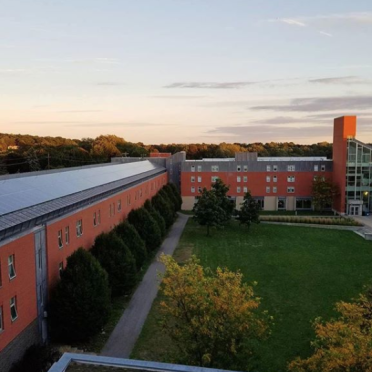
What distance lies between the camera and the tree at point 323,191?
6009 centimetres

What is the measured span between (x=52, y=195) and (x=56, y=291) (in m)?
6.02

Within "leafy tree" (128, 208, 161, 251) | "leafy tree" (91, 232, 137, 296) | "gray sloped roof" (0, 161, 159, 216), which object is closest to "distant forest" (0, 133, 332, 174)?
"leafy tree" (128, 208, 161, 251)

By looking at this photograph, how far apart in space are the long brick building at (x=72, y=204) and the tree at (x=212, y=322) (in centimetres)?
693

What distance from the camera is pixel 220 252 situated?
4000cm

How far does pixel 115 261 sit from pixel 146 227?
10557mm

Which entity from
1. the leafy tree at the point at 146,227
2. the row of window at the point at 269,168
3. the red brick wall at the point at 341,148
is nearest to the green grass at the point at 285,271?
the leafy tree at the point at 146,227

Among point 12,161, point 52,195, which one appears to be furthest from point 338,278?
point 12,161

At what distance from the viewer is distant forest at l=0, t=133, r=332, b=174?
319 feet

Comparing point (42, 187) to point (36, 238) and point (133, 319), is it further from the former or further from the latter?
point (133, 319)

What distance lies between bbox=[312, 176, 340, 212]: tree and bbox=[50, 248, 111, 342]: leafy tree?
46261mm

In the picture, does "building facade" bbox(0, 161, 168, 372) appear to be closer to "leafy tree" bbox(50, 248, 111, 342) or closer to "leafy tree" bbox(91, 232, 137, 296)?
"leafy tree" bbox(50, 248, 111, 342)

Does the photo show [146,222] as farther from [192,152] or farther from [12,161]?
[192,152]

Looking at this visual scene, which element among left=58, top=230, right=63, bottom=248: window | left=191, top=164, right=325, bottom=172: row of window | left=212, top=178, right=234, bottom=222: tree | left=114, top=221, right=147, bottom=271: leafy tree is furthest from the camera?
left=191, top=164, right=325, bottom=172: row of window

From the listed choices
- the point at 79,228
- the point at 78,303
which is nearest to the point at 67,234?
the point at 79,228
